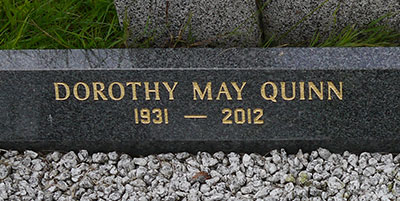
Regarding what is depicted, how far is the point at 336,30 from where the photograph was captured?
312 centimetres

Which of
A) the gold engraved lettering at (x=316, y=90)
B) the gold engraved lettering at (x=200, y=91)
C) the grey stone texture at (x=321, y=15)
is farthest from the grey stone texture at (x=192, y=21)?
A: the gold engraved lettering at (x=316, y=90)

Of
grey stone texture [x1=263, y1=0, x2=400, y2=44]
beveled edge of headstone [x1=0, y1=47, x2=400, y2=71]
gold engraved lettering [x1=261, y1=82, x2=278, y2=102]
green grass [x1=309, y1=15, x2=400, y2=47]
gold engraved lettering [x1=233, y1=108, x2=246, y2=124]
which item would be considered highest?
grey stone texture [x1=263, y1=0, x2=400, y2=44]

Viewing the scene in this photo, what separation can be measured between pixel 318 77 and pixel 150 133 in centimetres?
75

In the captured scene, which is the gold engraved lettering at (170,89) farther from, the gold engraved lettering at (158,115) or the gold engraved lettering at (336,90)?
the gold engraved lettering at (336,90)

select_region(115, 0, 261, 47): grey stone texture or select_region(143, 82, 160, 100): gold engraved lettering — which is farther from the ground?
Result: select_region(115, 0, 261, 47): grey stone texture

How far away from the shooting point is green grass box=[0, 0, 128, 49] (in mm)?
3227

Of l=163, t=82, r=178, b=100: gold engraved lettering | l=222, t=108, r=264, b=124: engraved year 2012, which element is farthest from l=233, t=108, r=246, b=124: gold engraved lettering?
l=163, t=82, r=178, b=100: gold engraved lettering

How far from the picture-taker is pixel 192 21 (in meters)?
3.06

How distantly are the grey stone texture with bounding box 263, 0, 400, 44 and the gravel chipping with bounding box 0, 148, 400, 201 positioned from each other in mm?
569

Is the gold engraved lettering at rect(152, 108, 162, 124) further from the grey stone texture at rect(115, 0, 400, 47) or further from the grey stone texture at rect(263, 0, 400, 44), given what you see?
the grey stone texture at rect(263, 0, 400, 44)

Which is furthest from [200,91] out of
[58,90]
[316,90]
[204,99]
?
[58,90]

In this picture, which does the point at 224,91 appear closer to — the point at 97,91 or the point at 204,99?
the point at 204,99

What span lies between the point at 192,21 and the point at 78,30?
0.58 metres

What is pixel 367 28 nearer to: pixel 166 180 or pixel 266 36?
pixel 266 36
